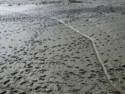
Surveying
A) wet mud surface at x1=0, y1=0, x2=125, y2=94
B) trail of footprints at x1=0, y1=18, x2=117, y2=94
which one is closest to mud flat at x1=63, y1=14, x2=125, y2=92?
wet mud surface at x1=0, y1=0, x2=125, y2=94

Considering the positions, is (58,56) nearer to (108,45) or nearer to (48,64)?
(48,64)

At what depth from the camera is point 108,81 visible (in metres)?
1.67

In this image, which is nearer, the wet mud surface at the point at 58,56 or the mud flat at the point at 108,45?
the wet mud surface at the point at 58,56

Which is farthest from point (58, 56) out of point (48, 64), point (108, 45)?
point (108, 45)

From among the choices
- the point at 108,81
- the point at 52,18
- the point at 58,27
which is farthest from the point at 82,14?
the point at 108,81

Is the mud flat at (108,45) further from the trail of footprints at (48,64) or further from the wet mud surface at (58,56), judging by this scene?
the trail of footprints at (48,64)

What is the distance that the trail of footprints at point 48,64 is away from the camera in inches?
62.1

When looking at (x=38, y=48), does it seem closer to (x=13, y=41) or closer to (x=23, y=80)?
(x=13, y=41)

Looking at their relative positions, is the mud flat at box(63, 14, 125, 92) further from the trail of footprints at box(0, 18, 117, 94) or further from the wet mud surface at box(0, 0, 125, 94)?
the trail of footprints at box(0, 18, 117, 94)

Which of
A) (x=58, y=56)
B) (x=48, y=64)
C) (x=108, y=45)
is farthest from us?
(x=108, y=45)

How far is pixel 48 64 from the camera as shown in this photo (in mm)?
1956

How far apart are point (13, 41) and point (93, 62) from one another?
1.14 meters

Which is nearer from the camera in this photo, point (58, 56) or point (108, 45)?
point (58, 56)

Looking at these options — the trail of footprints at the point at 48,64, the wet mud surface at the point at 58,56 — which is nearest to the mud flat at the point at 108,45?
the wet mud surface at the point at 58,56
